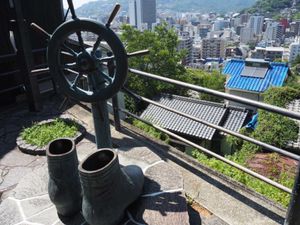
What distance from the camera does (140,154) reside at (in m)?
2.67

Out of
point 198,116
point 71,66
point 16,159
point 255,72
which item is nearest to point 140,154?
point 71,66

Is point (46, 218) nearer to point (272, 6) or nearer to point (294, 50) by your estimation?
point (294, 50)

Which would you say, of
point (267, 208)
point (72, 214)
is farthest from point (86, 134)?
point (267, 208)

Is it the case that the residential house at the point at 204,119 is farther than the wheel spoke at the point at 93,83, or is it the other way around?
the residential house at the point at 204,119

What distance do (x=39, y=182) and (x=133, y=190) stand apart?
910mm

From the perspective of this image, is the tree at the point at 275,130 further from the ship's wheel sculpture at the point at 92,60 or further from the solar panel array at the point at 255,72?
the solar panel array at the point at 255,72

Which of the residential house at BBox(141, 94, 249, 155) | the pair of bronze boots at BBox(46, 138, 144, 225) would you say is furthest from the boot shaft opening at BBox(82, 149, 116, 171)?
the residential house at BBox(141, 94, 249, 155)

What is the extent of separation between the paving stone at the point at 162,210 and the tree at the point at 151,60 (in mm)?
13687

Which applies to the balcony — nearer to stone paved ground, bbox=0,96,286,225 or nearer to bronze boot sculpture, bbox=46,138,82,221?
stone paved ground, bbox=0,96,286,225

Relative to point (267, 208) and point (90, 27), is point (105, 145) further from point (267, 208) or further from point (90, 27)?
point (267, 208)

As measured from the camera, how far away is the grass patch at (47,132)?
3.30 m

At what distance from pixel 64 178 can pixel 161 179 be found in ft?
2.41

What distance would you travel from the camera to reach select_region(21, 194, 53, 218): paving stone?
2062 millimetres


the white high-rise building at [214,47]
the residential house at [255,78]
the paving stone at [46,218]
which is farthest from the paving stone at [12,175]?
the white high-rise building at [214,47]
